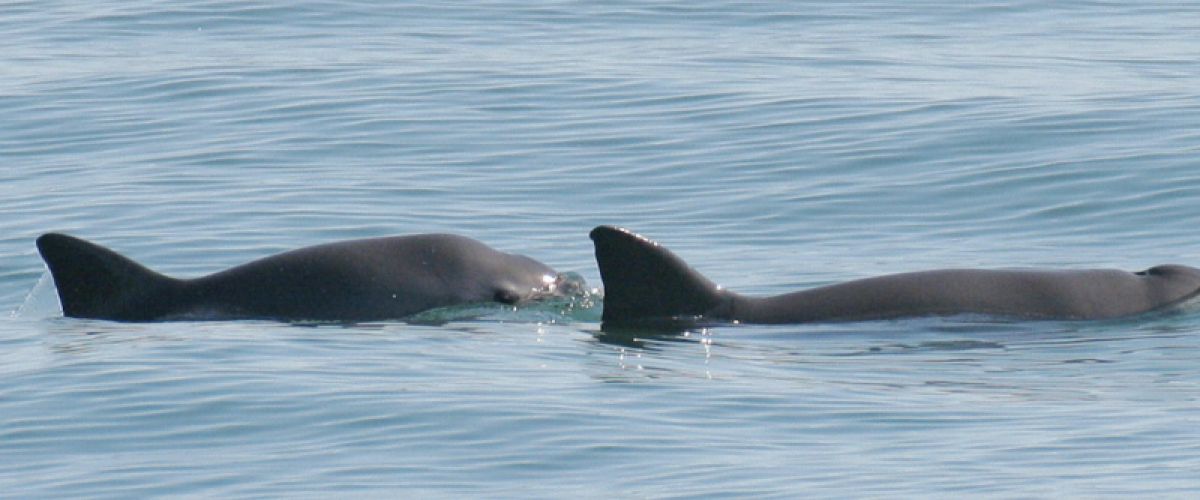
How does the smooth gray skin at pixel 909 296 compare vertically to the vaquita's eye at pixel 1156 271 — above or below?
below

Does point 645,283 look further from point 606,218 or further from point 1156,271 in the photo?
point 606,218

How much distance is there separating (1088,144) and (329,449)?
42.6 feet

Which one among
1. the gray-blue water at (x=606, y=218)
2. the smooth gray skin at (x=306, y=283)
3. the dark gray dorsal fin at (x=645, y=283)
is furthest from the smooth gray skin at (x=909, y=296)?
the smooth gray skin at (x=306, y=283)

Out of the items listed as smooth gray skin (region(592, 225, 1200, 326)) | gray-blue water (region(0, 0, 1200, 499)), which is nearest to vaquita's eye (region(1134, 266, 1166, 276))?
smooth gray skin (region(592, 225, 1200, 326))

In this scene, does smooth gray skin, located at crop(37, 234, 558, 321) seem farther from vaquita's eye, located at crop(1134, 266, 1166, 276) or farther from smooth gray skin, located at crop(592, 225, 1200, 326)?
vaquita's eye, located at crop(1134, 266, 1166, 276)

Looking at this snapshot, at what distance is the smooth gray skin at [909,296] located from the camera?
41.8 ft

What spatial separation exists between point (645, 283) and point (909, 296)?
1.56 m

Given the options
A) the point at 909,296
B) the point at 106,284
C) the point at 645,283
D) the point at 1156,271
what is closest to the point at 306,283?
the point at 106,284

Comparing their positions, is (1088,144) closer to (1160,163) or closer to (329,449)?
(1160,163)

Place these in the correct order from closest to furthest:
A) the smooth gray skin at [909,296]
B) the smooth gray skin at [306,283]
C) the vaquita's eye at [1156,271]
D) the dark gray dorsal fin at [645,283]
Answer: the dark gray dorsal fin at [645,283] < the smooth gray skin at [909,296] < the vaquita's eye at [1156,271] < the smooth gray skin at [306,283]

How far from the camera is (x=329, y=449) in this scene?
9.38m

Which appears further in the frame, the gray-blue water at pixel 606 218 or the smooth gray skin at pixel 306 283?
the smooth gray skin at pixel 306 283

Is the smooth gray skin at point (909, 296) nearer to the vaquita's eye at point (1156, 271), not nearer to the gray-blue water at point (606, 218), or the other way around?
the vaquita's eye at point (1156, 271)

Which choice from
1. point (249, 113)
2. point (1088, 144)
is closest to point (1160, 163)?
point (1088, 144)
